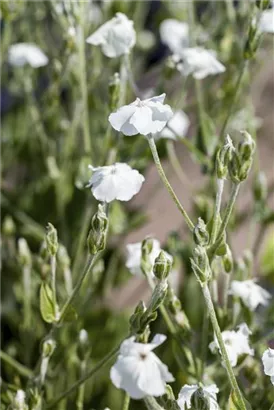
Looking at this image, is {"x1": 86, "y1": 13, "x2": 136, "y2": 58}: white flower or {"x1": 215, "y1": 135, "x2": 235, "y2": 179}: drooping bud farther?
{"x1": 86, "y1": 13, "x2": 136, "y2": 58}: white flower

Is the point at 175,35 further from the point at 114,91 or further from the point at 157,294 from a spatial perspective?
the point at 157,294

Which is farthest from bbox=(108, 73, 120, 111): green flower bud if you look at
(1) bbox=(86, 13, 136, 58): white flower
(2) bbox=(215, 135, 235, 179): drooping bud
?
(2) bbox=(215, 135, 235, 179): drooping bud

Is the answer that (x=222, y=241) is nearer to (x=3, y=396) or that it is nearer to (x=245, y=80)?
(x=3, y=396)

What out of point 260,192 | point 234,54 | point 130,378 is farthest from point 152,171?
point 130,378

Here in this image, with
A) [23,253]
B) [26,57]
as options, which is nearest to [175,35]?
[26,57]

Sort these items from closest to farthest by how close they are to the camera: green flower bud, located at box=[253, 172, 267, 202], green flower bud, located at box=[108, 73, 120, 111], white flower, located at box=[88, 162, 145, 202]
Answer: white flower, located at box=[88, 162, 145, 202], green flower bud, located at box=[108, 73, 120, 111], green flower bud, located at box=[253, 172, 267, 202]

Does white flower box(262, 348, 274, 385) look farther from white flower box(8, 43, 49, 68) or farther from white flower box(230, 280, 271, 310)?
white flower box(8, 43, 49, 68)

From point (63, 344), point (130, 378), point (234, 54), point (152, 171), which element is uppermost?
point (130, 378)

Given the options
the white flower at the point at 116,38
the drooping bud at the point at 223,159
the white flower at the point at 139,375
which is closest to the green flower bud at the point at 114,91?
the white flower at the point at 116,38
